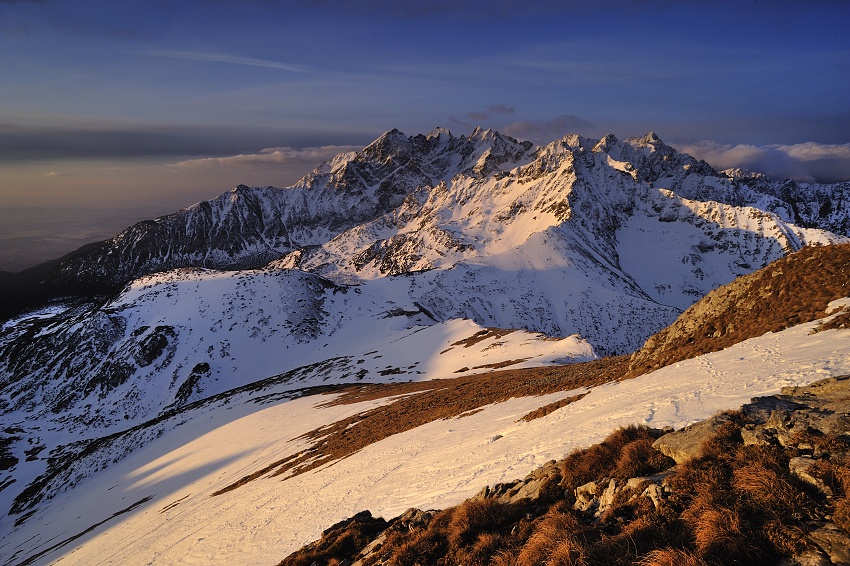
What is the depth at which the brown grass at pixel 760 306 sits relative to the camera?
1702 cm

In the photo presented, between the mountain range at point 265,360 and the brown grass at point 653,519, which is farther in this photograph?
the mountain range at point 265,360

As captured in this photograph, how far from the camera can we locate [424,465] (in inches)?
707

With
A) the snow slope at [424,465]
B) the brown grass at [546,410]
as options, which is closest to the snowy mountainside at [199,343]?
the snow slope at [424,465]

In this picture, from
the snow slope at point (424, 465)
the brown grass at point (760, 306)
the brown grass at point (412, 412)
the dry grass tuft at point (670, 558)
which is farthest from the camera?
the brown grass at point (412, 412)

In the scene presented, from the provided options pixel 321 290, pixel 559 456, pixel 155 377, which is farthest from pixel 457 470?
pixel 321 290

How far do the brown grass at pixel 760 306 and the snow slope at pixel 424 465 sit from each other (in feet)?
3.91

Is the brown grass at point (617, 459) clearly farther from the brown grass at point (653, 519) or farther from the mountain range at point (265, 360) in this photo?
the mountain range at point (265, 360)

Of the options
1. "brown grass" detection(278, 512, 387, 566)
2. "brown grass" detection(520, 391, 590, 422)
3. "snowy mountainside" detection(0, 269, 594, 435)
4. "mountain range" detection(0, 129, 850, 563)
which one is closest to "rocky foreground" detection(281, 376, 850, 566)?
"brown grass" detection(278, 512, 387, 566)

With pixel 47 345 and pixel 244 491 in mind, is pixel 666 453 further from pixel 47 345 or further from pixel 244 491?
pixel 47 345

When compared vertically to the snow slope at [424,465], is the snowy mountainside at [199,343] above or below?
below

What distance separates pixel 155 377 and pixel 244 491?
375 ft

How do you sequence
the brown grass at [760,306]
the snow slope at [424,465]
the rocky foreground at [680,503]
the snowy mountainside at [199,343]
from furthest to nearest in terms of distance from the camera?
the snowy mountainside at [199,343] < the brown grass at [760,306] < the snow slope at [424,465] < the rocky foreground at [680,503]

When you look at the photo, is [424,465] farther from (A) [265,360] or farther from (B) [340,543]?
(A) [265,360]

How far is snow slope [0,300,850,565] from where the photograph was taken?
1273cm
